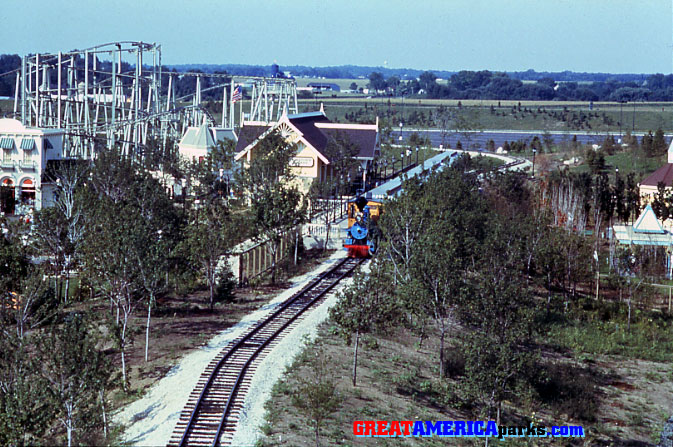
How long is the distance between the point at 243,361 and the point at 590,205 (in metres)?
34.1

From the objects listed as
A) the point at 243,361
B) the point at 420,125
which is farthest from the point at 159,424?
the point at 420,125

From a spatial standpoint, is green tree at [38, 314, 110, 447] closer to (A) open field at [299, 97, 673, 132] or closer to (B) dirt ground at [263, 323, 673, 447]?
(B) dirt ground at [263, 323, 673, 447]

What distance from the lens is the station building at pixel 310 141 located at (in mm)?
53391

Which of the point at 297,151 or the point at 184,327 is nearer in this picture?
the point at 184,327

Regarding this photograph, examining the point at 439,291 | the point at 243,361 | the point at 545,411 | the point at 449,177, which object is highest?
the point at 449,177

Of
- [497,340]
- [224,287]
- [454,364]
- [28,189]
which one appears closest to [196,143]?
[28,189]

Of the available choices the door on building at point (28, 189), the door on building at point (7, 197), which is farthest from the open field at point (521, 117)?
the door on building at point (7, 197)

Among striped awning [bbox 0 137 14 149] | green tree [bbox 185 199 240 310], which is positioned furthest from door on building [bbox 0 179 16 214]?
green tree [bbox 185 199 240 310]

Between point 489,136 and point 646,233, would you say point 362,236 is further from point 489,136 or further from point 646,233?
point 489,136

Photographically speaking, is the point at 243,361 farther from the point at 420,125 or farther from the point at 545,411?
the point at 420,125

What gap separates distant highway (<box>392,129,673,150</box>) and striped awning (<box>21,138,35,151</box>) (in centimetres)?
5089

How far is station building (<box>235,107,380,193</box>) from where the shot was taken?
175 ft

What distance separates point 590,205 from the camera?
5106cm

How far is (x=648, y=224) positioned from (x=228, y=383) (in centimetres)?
2946
